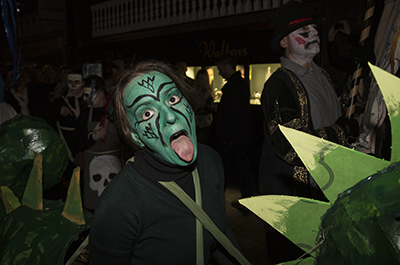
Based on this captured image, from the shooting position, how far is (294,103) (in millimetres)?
1983

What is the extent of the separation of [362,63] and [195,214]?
1.29 metres

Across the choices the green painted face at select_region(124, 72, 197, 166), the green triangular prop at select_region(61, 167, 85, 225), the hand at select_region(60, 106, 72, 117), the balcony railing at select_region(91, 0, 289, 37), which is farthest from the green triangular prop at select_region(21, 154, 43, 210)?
the balcony railing at select_region(91, 0, 289, 37)

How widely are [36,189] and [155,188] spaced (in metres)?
0.84

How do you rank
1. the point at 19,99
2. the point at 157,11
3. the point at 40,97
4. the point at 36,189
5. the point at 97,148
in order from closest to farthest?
the point at 36,189
the point at 97,148
the point at 19,99
the point at 40,97
the point at 157,11

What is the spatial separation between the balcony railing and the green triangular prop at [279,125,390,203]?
535cm

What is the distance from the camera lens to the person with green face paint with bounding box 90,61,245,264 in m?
1.22

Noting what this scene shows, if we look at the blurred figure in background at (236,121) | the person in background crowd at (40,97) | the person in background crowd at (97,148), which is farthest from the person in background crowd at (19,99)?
the blurred figure in background at (236,121)

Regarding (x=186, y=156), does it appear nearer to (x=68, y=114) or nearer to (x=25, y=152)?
(x=25, y=152)

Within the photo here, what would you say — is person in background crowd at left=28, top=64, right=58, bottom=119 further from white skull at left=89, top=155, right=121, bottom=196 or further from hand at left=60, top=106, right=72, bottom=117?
white skull at left=89, top=155, right=121, bottom=196

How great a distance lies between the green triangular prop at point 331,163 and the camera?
63 centimetres

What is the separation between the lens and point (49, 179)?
2.00 m

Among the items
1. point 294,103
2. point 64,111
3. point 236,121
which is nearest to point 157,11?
point 64,111

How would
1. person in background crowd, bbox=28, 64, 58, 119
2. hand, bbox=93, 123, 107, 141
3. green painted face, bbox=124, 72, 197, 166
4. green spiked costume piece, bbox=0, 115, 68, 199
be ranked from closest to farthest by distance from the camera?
1. green painted face, bbox=124, 72, 197, 166
2. green spiked costume piece, bbox=0, 115, 68, 199
3. hand, bbox=93, 123, 107, 141
4. person in background crowd, bbox=28, 64, 58, 119

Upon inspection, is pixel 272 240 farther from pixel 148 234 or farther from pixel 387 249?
pixel 387 249
